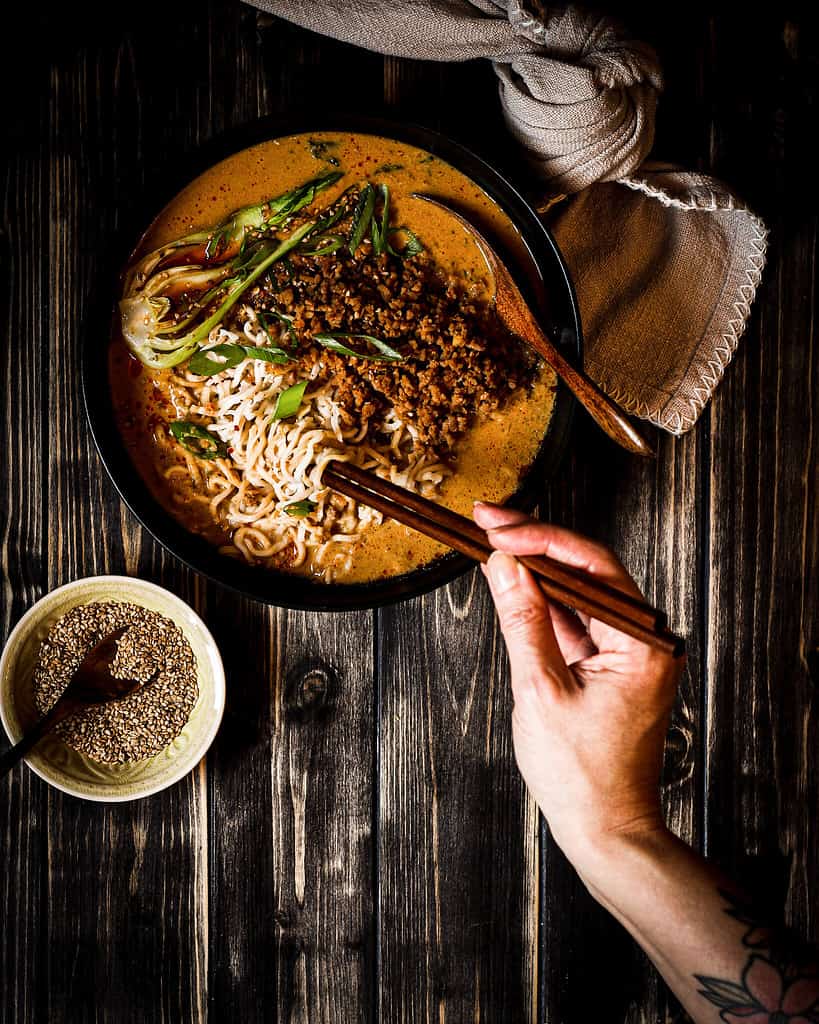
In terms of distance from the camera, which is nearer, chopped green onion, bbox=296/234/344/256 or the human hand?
the human hand

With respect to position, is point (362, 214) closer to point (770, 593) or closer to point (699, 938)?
point (770, 593)

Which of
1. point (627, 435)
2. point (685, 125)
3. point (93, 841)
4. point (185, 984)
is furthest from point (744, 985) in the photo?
point (685, 125)

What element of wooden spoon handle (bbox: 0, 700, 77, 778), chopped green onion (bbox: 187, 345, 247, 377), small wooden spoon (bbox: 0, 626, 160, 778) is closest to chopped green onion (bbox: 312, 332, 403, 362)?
chopped green onion (bbox: 187, 345, 247, 377)

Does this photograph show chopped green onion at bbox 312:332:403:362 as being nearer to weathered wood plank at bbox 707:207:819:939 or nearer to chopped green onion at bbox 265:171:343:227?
chopped green onion at bbox 265:171:343:227

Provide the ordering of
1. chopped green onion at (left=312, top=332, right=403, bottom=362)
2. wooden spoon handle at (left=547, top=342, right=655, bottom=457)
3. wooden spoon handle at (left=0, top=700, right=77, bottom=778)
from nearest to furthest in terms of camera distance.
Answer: wooden spoon handle at (left=547, top=342, right=655, bottom=457) < chopped green onion at (left=312, top=332, right=403, bottom=362) < wooden spoon handle at (left=0, top=700, right=77, bottom=778)


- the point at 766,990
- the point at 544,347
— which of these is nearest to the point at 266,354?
the point at 544,347

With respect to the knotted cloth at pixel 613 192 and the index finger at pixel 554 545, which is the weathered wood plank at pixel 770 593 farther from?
the index finger at pixel 554 545

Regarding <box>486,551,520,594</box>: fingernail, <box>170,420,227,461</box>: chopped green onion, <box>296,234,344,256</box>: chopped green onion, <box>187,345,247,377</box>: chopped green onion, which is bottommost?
<box>486,551,520,594</box>: fingernail
